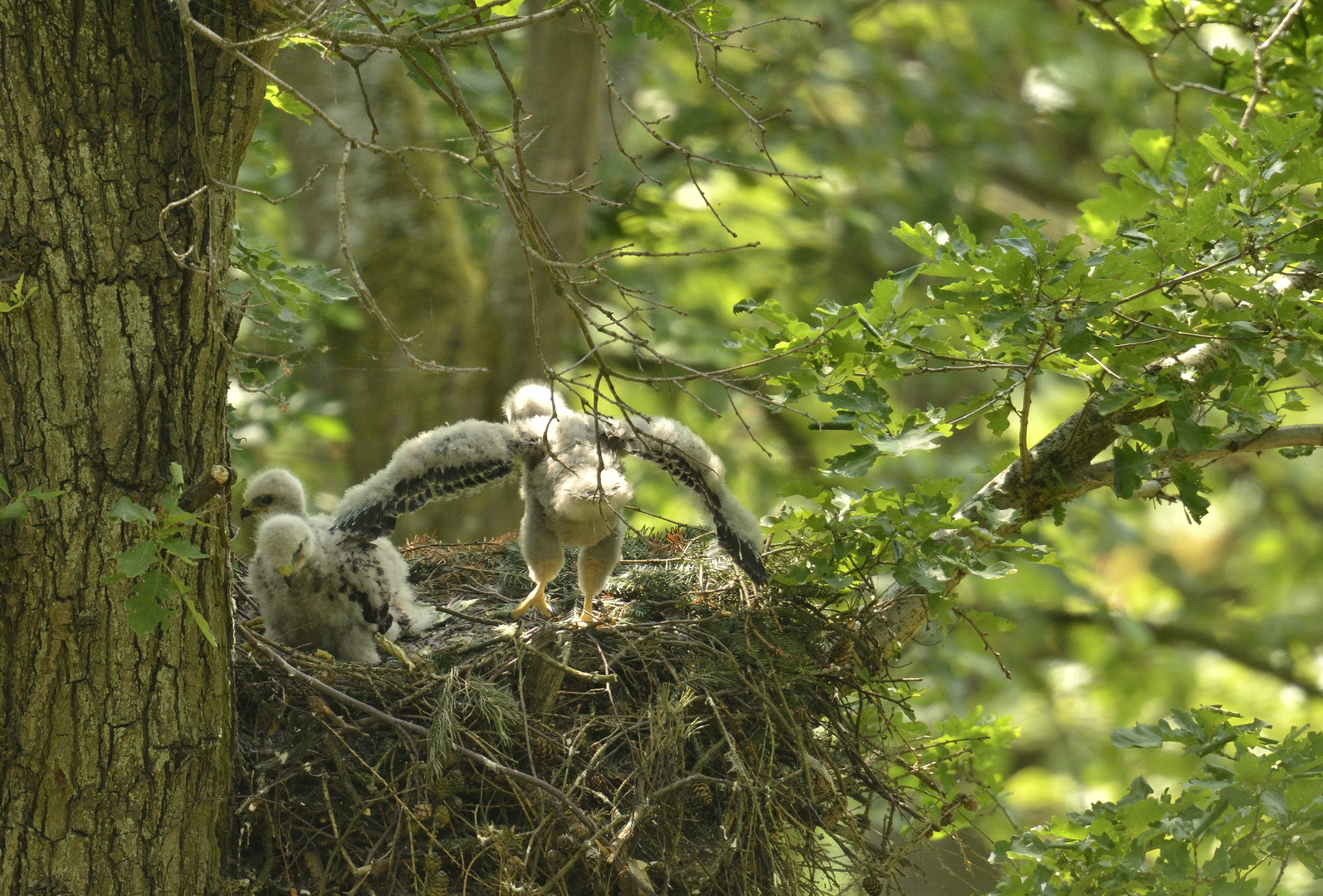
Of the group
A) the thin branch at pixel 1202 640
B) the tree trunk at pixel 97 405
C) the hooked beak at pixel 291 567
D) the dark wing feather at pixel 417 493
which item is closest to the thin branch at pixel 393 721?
the hooked beak at pixel 291 567

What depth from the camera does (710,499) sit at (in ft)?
14.8

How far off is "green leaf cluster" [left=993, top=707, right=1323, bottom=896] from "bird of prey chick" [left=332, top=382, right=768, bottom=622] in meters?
1.36

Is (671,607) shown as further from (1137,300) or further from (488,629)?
(1137,300)

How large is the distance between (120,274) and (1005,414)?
9.36 ft

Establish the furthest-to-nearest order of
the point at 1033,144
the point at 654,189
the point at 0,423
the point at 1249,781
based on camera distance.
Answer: the point at 1033,144 < the point at 654,189 < the point at 1249,781 < the point at 0,423

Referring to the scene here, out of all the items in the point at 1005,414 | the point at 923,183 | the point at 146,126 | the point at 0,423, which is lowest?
the point at 0,423

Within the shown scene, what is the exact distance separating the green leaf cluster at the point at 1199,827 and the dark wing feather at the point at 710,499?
128 centimetres

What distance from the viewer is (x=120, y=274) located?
2900 millimetres

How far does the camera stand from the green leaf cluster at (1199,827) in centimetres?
340

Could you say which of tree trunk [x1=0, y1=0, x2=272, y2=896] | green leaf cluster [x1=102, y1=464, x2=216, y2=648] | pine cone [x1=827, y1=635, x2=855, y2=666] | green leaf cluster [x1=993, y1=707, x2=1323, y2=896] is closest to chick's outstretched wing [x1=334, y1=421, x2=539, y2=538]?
tree trunk [x1=0, y1=0, x2=272, y2=896]

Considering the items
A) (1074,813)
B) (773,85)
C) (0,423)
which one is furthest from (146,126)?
(773,85)

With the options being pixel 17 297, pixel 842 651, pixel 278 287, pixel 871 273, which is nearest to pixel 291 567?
pixel 278 287

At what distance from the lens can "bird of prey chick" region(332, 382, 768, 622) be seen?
4.40m

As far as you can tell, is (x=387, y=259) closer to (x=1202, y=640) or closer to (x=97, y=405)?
(x=97, y=405)
